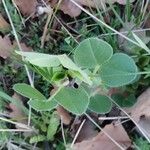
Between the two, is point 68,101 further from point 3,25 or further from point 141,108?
point 3,25

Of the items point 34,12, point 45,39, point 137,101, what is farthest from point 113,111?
point 34,12

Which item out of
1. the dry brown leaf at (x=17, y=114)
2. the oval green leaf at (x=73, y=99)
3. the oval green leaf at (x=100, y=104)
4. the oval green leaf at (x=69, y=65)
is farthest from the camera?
the dry brown leaf at (x=17, y=114)

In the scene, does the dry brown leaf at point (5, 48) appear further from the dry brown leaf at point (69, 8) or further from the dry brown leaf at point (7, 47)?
the dry brown leaf at point (69, 8)

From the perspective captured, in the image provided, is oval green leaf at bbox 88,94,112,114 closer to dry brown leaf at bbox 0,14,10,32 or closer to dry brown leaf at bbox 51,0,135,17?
dry brown leaf at bbox 51,0,135,17

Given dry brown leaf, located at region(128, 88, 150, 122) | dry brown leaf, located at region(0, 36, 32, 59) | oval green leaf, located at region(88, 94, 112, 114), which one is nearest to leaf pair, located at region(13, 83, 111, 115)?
oval green leaf, located at region(88, 94, 112, 114)

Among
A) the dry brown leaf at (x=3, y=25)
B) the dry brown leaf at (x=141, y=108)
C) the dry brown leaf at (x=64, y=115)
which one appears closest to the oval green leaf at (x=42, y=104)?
the dry brown leaf at (x=64, y=115)
